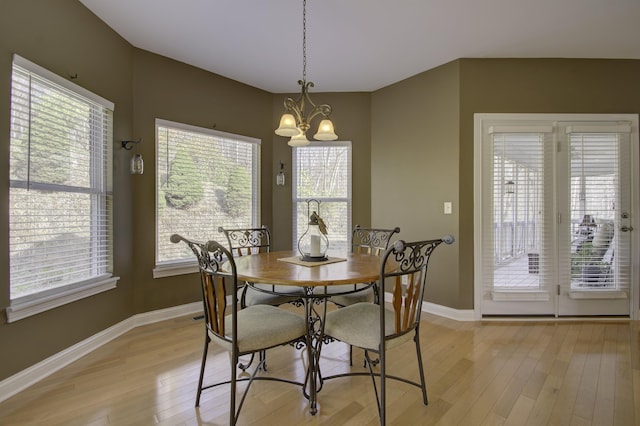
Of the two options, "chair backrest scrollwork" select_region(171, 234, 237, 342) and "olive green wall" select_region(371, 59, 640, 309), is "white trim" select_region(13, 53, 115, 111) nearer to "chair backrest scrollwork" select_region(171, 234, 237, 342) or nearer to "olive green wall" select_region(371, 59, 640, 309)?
"chair backrest scrollwork" select_region(171, 234, 237, 342)

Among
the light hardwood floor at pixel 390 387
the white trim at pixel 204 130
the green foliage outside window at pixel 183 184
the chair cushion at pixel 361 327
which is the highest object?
the white trim at pixel 204 130

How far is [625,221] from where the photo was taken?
308 cm

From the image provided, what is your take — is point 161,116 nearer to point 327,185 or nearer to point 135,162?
point 135,162

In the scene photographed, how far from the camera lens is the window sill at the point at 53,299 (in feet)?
6.15

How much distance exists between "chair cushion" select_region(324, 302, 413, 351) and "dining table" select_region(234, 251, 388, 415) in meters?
0.09

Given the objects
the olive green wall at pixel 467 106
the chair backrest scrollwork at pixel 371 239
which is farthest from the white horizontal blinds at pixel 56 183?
the olive green wall at pixel 467 106

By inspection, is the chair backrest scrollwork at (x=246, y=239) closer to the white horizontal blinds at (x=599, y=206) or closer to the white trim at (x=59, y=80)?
the white trim at (x=59, y=80)

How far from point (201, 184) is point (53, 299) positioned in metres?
1.64

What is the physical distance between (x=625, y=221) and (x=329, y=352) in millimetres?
3162

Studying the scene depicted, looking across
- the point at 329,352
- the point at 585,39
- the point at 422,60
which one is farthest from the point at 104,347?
the point at 585,39

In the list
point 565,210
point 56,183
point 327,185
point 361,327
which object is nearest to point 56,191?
point 56,183

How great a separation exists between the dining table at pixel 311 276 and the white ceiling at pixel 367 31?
1898 mm

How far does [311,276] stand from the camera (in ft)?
5.39

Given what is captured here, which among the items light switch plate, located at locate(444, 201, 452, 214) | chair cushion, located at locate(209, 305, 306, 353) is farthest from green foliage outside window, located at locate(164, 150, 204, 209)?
light switch plate, located at locate(444, 201, 452, 214)
